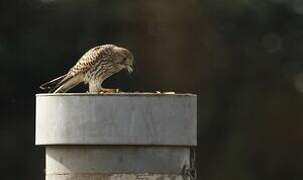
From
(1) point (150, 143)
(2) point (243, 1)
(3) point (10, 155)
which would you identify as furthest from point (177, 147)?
(2) point (243, 1)

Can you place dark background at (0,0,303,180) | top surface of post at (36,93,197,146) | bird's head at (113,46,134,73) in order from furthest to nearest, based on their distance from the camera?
dark background at (0,0,303,180) → bird's head at (113,46,134,73) → top surface of post at (36,93,197,146)

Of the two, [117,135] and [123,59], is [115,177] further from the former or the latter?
[123,59]

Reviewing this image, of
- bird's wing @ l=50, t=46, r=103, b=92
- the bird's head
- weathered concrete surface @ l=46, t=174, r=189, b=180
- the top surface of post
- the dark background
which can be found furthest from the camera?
the dark background

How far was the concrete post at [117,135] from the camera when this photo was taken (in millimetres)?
10984

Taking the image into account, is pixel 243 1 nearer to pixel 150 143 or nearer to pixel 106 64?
pixel 106 64

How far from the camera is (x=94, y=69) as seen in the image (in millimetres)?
13391

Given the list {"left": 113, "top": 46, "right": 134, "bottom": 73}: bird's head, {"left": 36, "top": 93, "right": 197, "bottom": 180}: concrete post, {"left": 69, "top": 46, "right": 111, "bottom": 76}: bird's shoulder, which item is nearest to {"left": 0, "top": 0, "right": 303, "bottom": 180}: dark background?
{"left": 113, "top": 46, "right": 134, "bottom": 73}: bird's head

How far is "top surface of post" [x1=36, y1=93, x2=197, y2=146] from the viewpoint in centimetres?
1097

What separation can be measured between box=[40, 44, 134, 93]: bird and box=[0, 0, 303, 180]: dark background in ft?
28.8

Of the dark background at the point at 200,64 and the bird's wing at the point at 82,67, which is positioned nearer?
the bird's wing at the point at 82,67

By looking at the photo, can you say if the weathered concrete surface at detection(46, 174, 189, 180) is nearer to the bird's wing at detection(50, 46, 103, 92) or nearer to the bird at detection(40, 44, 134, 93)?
the bird at detection(40, 44, 134, 93)

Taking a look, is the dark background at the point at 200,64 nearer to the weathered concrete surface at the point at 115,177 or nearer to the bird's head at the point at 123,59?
the bird's head at the point at 123,59

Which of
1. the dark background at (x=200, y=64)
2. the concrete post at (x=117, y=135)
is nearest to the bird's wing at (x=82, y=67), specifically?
the concrete post at (x=117, y=135)

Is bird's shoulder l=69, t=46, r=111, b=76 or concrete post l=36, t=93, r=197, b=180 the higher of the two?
bird's shoulder l=69, t=46, r=111, b=76
